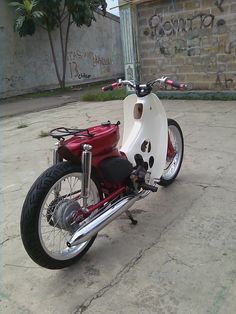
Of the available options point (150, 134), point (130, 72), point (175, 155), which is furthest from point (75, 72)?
point (150, 134)

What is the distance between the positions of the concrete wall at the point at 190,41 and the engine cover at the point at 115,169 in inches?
237

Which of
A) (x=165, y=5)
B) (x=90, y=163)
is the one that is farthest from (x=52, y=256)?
(x=165, y=5)

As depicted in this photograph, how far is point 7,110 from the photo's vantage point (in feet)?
36.6

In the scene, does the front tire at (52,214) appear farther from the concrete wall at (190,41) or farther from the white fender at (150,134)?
the concrete wall at (190,41)

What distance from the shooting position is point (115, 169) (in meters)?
2.89

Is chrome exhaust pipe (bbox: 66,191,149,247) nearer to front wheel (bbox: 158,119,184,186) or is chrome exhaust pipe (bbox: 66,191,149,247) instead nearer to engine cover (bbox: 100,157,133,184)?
engine cover (bbox: 100,157,133,184)

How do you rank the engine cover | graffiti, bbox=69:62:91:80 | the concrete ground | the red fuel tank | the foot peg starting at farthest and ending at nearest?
graffiti, bbox=69:62:91:80
the foot peg
the engine cover
the red fuel tank
the concrete ground

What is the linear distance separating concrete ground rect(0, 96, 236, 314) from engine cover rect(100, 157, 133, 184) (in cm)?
47

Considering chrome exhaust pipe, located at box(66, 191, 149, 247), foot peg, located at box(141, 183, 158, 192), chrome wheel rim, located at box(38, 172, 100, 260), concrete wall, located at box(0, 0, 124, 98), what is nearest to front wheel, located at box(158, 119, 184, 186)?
foot peg, located at box(141, 183, 158, 192)

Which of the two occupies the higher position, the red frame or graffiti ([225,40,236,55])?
graffiti ([225,40,236,55])

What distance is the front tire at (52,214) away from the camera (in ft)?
7.86

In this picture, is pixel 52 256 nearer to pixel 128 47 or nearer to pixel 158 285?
pixel 158 285

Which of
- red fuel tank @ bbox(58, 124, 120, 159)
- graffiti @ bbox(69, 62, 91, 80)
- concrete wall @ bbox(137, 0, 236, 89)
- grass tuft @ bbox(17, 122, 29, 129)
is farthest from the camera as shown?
graffiti @ bbox(69, 62, 91, 80)

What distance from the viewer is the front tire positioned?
2395 mm
